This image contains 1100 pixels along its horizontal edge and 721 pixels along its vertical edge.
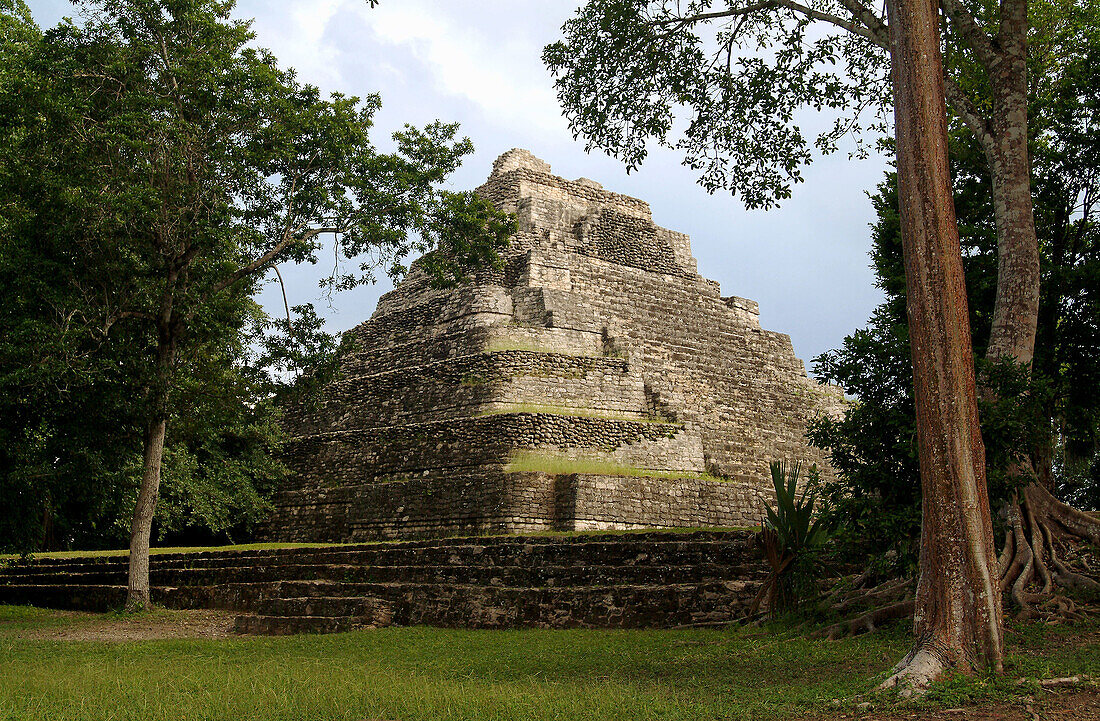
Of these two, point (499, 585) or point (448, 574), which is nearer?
point (499, 585)

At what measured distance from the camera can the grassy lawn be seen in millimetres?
4723

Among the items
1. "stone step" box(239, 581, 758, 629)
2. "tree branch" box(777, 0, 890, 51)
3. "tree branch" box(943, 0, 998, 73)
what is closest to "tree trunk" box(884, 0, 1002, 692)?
"tree branch" box(777, 0, 890, 51)

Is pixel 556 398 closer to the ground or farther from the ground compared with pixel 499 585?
farther from the ground

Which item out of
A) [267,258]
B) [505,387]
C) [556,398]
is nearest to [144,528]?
[267,258]

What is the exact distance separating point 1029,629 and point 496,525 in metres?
8.24

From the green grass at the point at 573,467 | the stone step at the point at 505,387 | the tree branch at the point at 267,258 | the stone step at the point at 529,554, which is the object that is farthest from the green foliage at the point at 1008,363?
the tree branch at the point at 267,258

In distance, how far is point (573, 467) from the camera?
572 inches

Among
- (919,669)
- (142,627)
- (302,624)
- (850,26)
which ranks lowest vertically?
(142,627)

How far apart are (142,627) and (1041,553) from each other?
33.0 feet

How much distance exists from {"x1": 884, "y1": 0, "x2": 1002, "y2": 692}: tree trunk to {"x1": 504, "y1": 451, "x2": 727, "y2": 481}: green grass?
28.0ft

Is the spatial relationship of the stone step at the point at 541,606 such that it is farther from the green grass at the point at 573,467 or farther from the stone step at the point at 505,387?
the stone step at the point at 505,387

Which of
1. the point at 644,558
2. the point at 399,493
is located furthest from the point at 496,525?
the point at 644,558

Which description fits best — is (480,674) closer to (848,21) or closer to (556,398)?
(848,21)

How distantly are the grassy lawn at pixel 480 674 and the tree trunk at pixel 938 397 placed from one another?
35cm
